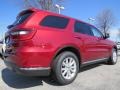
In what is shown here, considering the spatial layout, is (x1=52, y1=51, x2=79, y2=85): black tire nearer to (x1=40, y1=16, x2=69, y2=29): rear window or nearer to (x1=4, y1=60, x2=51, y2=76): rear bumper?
(x1=4, y1=60, x2=51, y2=76): rear bumper

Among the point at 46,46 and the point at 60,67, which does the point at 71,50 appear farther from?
the point at 46,46

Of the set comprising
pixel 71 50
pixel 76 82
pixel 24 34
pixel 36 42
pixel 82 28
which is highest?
pixel 82 28

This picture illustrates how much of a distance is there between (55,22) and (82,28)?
4.08 ft

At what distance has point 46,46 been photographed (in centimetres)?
460

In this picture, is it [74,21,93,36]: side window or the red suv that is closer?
the red suv

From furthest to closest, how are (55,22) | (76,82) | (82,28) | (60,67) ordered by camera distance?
(82,28) < (76,82) < (55,22) < (60,67)

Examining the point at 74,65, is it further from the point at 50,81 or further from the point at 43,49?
the point at 43,49

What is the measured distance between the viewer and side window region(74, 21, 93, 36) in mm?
5730

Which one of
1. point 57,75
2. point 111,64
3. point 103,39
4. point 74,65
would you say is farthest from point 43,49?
point 111,64

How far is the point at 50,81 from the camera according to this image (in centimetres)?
543

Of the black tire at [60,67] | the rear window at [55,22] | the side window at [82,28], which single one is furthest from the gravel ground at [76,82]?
the rear window at [55,22]

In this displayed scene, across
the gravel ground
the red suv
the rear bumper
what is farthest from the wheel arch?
the gravel ground

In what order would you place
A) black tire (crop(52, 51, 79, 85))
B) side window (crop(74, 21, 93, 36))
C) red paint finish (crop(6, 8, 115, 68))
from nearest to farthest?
red paint finish (crop(6, 8, 115, 68)) → black tire (crop(52, 51, 79, 85)) → side window (crop(74, 21, 93, 36))

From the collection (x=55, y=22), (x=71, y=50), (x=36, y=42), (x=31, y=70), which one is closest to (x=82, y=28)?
(x=71, y=50)
